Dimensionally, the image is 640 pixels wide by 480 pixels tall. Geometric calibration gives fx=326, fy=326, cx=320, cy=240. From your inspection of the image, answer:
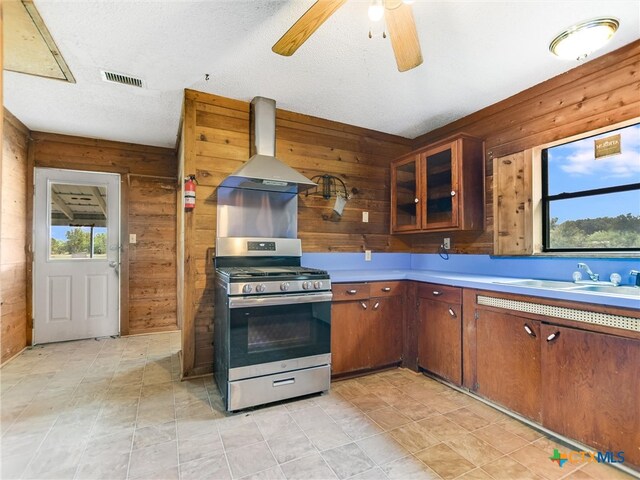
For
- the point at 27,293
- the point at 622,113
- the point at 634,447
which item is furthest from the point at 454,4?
the point at 27,293

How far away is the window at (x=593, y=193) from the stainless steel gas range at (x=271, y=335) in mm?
1838

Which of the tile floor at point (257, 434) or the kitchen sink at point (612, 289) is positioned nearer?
the tile floor at point (257, 434)

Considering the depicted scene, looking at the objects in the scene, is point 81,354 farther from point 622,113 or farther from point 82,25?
point 622,113

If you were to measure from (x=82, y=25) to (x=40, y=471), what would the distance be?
2454mm

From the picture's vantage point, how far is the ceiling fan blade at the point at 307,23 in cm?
141

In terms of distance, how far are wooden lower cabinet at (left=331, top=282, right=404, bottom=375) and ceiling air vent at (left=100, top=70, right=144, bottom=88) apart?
228 cm

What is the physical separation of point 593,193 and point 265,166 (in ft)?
7.93

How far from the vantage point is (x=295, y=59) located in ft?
7.44

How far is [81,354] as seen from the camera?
10.9ft

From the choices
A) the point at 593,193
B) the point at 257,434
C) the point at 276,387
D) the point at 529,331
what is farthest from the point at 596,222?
the point at 257,434

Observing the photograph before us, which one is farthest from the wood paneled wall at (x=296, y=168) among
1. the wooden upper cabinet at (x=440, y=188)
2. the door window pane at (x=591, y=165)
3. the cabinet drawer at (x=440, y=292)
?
the door window pane at (x=591, y=165)

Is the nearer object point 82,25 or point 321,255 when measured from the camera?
point 82,25

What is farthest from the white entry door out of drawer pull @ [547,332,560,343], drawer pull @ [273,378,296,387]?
drawer pull @ [547,332,560,343]

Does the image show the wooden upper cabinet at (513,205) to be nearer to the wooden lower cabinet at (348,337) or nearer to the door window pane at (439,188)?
the door window pane at (439,188)
